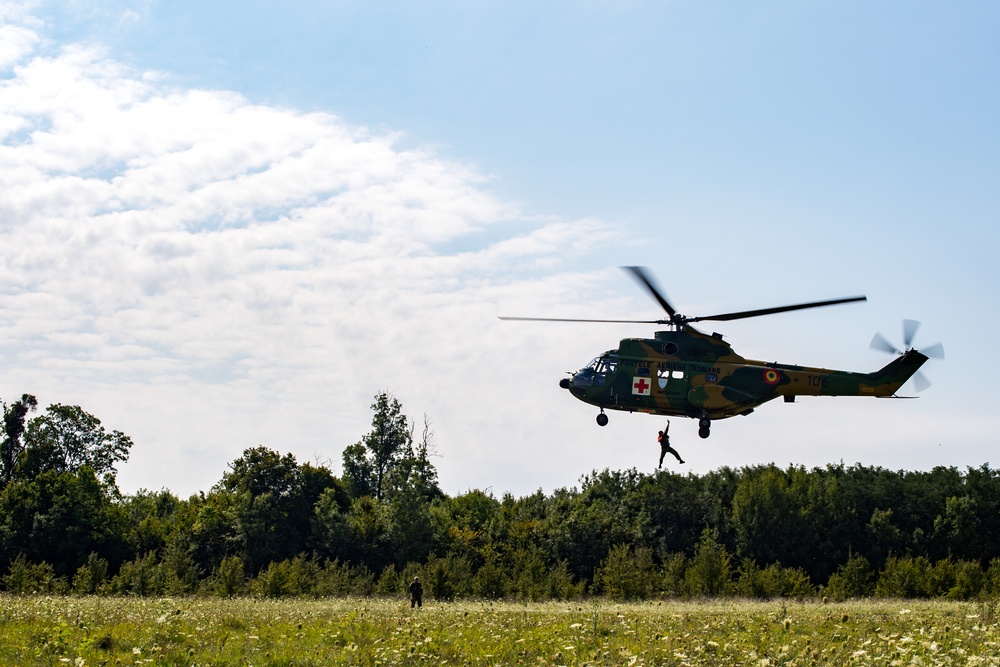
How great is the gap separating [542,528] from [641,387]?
5469cm

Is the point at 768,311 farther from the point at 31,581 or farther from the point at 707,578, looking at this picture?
the point at 31,581

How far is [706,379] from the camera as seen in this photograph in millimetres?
36375

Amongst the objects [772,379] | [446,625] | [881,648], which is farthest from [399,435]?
[881,648]

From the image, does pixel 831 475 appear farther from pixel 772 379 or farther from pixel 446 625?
pixel 446 625

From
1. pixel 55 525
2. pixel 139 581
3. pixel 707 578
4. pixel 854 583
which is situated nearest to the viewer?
pixel 139 581

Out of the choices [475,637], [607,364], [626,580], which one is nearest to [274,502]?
[626,580]

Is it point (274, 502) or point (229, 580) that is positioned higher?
point (274, 502)

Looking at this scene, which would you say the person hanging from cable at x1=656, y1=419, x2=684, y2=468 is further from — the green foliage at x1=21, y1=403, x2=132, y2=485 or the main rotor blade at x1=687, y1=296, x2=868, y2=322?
the green foliage at x1=21, y1=403, x2=132, y2=485

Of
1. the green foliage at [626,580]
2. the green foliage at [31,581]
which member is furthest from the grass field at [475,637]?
the green foliage at [31,581]

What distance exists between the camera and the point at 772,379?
36.6m

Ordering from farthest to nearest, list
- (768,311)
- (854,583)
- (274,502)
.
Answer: (274,502), (854,583), (768,311)

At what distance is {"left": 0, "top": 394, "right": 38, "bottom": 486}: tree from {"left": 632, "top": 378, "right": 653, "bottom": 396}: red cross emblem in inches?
3316

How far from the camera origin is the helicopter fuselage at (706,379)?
3638 centimetres

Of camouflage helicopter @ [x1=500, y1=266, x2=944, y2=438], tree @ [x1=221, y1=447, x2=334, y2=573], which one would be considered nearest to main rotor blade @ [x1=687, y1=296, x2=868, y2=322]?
camouflage helicopter @ [x1=500, y1=266, x2=944, y2=438]
